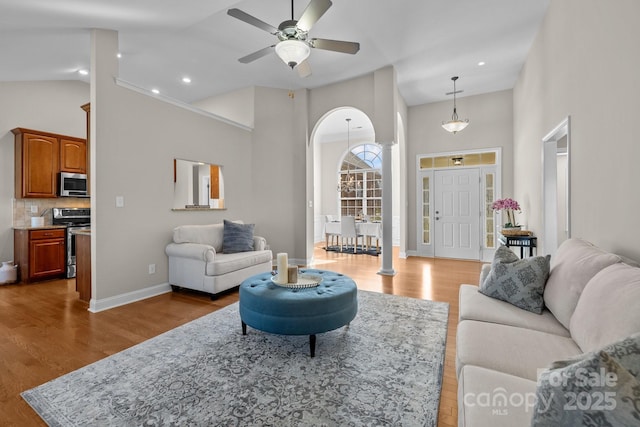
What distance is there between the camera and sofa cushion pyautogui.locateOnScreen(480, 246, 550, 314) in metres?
1.99

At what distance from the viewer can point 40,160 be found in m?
4.53

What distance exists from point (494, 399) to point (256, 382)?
4.52 ft

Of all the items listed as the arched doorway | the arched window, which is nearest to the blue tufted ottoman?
the arched window

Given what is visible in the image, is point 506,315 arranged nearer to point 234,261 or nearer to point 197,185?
point 234,261

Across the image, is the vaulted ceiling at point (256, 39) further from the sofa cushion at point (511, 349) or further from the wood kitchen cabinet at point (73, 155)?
the sofa cushion at point (511, 349)

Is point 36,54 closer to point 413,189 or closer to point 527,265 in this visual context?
point 527,265

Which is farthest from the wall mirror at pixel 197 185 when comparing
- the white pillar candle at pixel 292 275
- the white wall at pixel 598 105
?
the white wall at pixel 598 105

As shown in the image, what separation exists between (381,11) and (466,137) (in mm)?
3677

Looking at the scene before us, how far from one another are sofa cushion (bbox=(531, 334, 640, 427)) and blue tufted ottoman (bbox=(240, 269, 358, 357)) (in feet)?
5.09

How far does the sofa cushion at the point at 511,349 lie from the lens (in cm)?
135

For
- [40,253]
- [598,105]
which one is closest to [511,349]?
A: [598,105]

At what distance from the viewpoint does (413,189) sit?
6598 millimetres

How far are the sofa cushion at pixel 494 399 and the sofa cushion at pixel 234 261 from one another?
2.96m

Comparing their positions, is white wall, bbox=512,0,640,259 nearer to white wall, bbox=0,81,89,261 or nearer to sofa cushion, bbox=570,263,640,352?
sofa cushion, bbox=570,263,640,352
